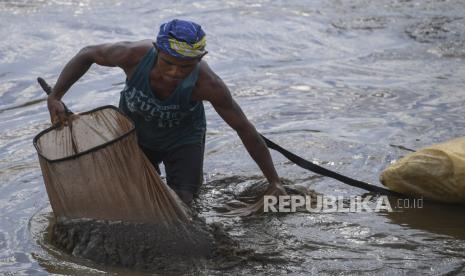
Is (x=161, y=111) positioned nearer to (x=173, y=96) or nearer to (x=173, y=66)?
(x=173, y=96)

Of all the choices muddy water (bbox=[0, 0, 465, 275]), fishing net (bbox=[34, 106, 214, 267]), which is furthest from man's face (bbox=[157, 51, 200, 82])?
muddy water (bbox=[0, 0, 465, 275])

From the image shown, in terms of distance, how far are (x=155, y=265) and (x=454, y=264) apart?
162 centimetres

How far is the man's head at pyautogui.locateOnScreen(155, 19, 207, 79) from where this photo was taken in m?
4.52

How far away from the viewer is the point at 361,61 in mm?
9250

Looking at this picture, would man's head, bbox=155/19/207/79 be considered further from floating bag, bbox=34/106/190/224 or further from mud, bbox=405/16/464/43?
mud, bbox=405/16/464/43

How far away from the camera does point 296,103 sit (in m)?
7.80

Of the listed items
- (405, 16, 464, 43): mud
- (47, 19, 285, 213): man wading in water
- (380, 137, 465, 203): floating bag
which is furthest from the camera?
(405, 16, 464, 43): mud

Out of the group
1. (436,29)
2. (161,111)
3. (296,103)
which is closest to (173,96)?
(161,111)

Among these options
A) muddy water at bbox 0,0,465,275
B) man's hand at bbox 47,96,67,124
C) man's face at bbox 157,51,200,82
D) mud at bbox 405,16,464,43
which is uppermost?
man's face at bbox 157,51,200,82

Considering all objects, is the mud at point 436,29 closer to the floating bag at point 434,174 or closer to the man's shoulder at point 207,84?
the floating bag at point 434,174

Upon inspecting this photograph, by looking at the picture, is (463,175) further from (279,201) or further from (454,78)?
(454,78)

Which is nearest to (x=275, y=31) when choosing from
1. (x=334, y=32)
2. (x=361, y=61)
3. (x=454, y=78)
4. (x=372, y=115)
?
(x=334, y=32)

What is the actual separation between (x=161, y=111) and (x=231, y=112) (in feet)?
1.35

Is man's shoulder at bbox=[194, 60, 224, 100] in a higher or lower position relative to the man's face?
lower
